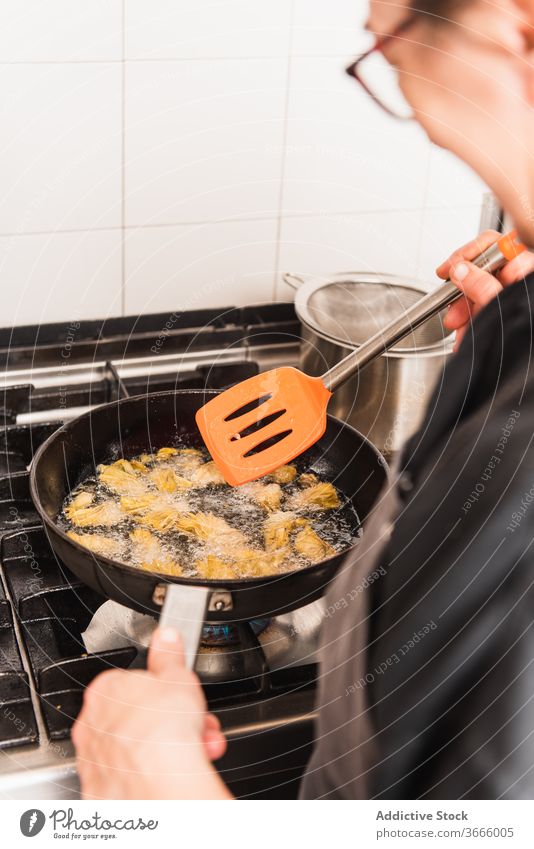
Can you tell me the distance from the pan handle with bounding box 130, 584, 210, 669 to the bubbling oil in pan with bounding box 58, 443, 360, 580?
97 millimetres

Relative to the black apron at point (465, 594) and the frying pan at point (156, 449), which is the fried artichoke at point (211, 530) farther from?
the black apron at point (465, 594)

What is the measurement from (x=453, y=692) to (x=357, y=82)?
708mm

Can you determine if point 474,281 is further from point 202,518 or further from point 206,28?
point 206,28

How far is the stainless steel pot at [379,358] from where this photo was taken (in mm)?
821

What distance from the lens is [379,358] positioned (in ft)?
2.68

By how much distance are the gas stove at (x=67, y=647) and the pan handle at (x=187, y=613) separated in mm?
106

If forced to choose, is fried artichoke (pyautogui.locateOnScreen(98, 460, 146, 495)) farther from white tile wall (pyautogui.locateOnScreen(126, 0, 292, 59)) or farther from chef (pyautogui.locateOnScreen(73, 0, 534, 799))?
white tile wall (pyautogui.locateOnScreen(126, 0, 292, 59))

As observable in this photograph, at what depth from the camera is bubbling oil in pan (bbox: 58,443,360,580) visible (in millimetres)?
691

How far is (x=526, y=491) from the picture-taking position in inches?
16.1

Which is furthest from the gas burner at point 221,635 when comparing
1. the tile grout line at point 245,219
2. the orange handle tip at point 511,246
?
the tile grout line at point 245,219

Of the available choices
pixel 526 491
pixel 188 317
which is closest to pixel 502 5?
pixel 526 491

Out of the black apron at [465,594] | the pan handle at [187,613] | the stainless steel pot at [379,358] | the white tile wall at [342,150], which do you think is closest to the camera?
the black apron at [465,594]

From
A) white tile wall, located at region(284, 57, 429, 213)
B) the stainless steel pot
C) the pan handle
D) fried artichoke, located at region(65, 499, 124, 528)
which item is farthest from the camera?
white tile wall, located at region(284, 57, 429, 213)

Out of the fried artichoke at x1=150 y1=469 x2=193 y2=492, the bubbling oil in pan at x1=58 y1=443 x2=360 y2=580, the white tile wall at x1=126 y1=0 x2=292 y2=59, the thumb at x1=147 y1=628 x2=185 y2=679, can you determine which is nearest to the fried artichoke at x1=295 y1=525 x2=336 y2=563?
the bubbling oil in pan at x1=58 y1=443 x2=360 y2=580
